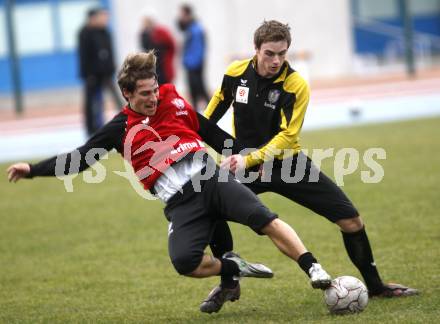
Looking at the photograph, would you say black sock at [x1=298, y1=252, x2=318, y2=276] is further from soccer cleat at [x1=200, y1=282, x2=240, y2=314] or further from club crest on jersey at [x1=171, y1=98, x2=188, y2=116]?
club crest on jersey at [x1=171, y1=98, x2=188, y2=116]

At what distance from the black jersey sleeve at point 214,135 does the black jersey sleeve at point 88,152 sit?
52cm

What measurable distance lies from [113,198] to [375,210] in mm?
3490

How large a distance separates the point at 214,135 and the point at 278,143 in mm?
430

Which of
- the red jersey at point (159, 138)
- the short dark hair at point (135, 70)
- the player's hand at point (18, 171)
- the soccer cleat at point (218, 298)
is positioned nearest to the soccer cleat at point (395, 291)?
the soccer cleat at point (218, 298)

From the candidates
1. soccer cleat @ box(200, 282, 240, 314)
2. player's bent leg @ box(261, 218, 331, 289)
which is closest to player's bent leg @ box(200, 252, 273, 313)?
soccer cleat @ box(200, 282, 240, 314)

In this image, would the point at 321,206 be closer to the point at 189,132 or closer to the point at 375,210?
the point at 189,132

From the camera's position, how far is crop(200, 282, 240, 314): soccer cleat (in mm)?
6160

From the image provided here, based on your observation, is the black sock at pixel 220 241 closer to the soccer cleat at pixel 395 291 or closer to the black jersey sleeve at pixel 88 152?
the black jersey sleeve at pixel 88 152

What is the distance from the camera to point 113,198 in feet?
37.7

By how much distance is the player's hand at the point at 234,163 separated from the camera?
5.80 m

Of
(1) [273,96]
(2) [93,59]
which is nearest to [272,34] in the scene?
(1) [273,96]

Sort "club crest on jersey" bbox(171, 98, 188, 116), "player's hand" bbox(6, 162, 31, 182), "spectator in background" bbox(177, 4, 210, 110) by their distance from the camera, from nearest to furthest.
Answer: "player's hand" bbox(6, 162, 31, 182)
"club crest on jersey" bbox(171, 98, 188, 116)
"spectator in background" bbox(177, 4, 210, 110)

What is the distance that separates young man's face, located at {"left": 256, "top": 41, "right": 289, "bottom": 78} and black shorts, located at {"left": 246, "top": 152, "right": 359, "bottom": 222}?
60 centimetres

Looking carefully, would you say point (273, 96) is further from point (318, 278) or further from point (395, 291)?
point (395, 291)
